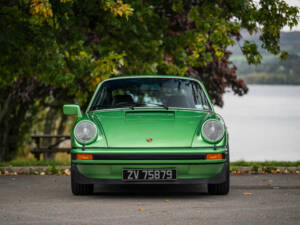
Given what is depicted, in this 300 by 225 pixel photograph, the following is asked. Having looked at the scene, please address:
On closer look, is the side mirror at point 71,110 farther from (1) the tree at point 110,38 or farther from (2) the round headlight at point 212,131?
(1) the tree at point 110,38

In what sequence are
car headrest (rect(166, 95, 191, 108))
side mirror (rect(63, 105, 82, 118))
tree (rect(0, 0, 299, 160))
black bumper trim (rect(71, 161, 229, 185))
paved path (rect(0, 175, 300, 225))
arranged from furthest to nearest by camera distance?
tree (rect(0, 0, 299, 160))
car headrest (rect(166, 95, 191, 108))
side mirror (rect(63, 105, 82, 118))
black bumper trim (rect(71, 161, 229, 185))
paved path (rect(0, 175, 300, 225))

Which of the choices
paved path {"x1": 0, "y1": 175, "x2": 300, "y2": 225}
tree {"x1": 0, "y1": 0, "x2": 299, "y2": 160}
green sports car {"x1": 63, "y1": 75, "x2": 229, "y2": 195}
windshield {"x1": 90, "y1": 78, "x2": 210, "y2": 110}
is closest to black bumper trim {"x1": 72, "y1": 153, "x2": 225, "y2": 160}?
green sports car {"x1": 63, "y1": 75, "x2": 229, "y2": 195}

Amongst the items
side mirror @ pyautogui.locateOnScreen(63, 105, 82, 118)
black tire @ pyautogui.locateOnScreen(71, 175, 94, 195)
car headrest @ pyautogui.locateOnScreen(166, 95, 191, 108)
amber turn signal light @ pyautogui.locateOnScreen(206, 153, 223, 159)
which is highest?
car headrest @ pyautogui.locateOnScreen(166, 95, 191, 108)

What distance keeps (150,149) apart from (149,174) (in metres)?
0.29

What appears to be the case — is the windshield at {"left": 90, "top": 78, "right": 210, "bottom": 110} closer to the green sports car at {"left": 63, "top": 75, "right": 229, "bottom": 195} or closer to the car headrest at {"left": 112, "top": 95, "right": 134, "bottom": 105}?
the car headrest at {"left": 112, "top": 95, "right": 134, "bottom": 105}

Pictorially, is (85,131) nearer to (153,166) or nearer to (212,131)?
(153,166)

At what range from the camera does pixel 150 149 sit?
7109 mm

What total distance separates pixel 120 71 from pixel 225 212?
39.4ft

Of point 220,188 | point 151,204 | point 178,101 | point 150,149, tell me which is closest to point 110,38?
point 178,101

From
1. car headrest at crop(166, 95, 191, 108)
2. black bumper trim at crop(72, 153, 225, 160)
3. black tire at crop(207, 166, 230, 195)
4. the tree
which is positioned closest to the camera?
black bumper trim at crop(72, 153, 225, 160)

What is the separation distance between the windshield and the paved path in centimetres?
115

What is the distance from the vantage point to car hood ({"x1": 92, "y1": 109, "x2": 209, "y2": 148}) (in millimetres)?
7176

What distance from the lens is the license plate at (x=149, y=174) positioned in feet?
23.3

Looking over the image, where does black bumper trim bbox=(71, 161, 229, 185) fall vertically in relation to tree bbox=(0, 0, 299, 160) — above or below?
below
